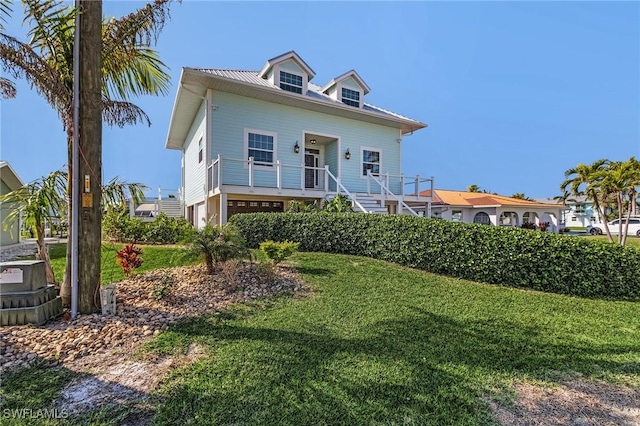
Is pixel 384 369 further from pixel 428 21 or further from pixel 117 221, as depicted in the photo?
pixel 428 21

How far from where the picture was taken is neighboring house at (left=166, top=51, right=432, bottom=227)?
1139cm

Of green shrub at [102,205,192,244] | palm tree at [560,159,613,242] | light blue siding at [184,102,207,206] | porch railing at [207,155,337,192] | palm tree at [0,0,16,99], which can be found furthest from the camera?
palm tree at [560,159,613,242]

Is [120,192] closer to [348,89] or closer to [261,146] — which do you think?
[261,146]

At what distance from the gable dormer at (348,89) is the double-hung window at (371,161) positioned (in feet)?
7.84

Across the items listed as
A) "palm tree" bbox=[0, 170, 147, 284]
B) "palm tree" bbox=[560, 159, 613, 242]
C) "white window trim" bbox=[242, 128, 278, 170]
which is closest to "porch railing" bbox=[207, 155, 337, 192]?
"white window trim" bbox=[242, 128, 278, 170]

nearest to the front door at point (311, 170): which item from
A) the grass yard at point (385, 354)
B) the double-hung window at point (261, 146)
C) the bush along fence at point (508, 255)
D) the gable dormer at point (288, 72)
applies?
the double-hung window at point (261, 146)

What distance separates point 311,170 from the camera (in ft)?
49.5

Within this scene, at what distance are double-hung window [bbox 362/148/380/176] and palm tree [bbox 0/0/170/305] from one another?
1060 cm

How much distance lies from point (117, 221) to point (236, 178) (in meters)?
4.61

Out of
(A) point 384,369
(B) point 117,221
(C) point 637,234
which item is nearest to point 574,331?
(A) point 384,369

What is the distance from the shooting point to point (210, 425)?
2.19 meters

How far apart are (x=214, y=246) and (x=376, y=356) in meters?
3.74

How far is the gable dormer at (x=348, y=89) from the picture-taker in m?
14.5

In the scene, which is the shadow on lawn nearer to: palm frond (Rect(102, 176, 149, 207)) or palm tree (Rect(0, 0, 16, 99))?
palm frond (Rect(102, 176, 149, 207))
